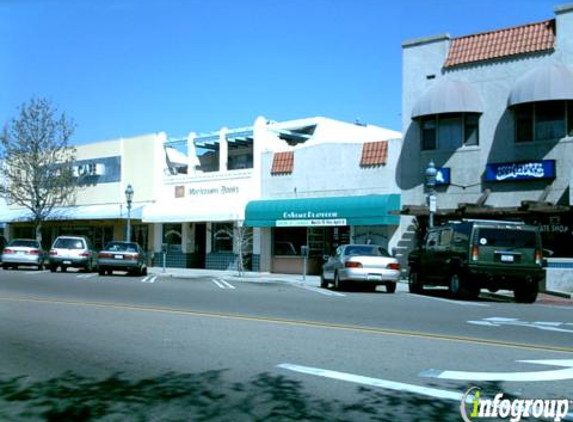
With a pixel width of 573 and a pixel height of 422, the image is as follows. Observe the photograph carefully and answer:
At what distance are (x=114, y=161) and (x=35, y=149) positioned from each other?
4.78 metres

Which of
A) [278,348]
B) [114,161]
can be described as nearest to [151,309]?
[278,348]

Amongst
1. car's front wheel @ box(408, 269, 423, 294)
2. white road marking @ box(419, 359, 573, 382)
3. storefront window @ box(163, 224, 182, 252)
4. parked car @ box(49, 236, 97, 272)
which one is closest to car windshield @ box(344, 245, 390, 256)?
car's front wheel @ box(408, 269, 423, 294)

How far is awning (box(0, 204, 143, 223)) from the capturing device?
1559 inches

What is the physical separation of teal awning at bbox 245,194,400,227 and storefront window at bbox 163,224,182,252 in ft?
21.4

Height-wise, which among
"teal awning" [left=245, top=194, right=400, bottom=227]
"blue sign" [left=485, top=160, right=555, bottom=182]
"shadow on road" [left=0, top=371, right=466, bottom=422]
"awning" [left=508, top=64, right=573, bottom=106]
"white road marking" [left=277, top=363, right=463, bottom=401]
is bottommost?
"shadow on road" [left=0, top=371, right=466, bottom=422]

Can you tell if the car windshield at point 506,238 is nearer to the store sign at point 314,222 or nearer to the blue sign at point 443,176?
the blue sign at point 443,176

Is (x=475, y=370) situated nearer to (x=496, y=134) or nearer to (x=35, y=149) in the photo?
Answer: (x=496, y=134)

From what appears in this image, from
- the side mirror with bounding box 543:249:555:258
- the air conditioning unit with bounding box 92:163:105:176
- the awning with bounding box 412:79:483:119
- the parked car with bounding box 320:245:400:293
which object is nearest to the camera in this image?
the parked car with bounding box 320:245:400:293

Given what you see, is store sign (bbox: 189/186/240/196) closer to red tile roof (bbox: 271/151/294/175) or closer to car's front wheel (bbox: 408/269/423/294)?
red tile roof (bbox: 271/151/294/175)

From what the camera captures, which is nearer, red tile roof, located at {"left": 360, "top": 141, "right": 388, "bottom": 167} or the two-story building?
the two-story building

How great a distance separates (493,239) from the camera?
18188 millimetres

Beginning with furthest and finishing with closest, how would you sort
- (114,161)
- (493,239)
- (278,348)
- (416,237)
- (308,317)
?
(114,161) < (416,237) < (493,239) < (308,317) < (278,348)

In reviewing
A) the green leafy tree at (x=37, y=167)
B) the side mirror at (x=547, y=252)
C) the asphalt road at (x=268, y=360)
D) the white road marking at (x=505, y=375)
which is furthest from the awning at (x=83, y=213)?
the white road marking at (x=505, y=375)

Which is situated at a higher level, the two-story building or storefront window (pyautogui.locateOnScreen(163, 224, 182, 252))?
the two-story building
